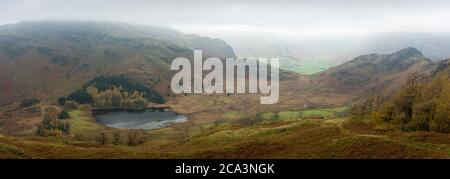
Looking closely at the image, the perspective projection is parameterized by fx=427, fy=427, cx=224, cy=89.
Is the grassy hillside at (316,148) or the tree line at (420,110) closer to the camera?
the grassy hillside at (316,148)

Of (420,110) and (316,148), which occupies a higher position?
(420,110)

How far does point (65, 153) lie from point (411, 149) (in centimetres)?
7656

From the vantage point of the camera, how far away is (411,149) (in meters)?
76.8

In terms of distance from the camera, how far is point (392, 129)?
384 ft

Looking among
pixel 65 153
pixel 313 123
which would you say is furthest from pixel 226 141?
pixel 65 153

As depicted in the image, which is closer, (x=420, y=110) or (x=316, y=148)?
(x=316, y=148)

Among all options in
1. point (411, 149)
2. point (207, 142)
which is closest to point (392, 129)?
point (411, 149)

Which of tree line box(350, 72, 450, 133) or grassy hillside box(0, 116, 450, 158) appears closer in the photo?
grassy hillside box(0, 116, 450, 158)
